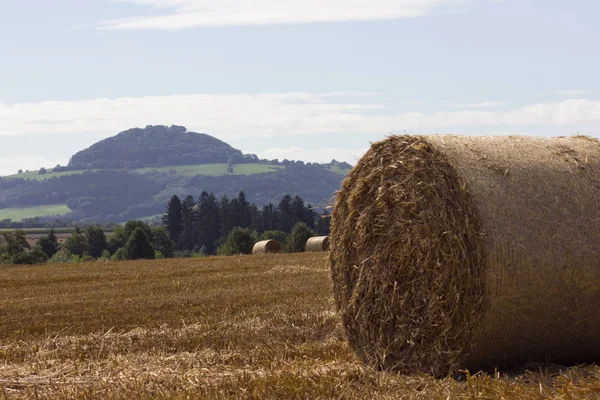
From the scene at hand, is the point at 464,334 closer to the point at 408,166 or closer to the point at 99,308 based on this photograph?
the point at 408,166

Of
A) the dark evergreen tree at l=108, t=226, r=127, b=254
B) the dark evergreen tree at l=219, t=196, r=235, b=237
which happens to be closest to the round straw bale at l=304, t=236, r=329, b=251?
the dark evergreen tree at l=108, t=226, r=127, b=254

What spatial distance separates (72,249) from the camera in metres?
80.9

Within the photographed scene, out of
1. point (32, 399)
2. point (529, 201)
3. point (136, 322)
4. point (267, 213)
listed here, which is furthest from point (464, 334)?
point (267, 213)

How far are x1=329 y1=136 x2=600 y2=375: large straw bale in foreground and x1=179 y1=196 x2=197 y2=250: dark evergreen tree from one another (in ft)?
340

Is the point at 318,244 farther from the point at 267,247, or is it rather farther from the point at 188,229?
the point at 188,229

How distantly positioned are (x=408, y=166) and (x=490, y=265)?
1526 millimetres

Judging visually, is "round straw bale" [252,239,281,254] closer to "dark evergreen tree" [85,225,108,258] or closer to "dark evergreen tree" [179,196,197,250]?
"dark evergreen tree" [85,225,108,258]

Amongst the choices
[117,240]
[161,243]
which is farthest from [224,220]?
[117,240]

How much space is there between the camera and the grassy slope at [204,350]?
722cm

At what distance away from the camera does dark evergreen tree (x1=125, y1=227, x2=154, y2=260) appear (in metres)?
72.1

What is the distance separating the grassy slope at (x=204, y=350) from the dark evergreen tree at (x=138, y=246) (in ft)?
175

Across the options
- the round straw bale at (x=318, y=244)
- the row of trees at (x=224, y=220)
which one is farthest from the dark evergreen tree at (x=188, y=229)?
the round straw bale at (x=318, y=244)

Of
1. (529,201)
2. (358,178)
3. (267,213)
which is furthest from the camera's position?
(267,213)

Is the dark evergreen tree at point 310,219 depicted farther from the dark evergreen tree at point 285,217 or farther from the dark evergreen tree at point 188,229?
the dark evergreen tree at point 188,229
